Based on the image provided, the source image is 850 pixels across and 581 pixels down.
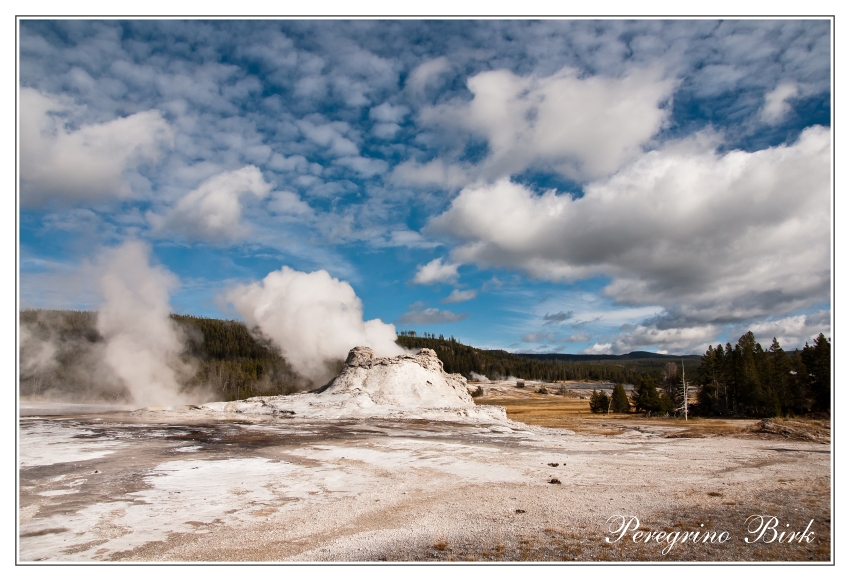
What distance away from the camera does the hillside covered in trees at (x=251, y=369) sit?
4634 centimetres

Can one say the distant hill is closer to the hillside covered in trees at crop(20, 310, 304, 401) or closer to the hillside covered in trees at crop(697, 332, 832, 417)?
the hillside covered in trees at crop(20, 310, 304, 401)

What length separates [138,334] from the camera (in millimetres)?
72062

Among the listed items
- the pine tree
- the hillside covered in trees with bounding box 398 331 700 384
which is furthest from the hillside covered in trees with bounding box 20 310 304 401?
the pine tree

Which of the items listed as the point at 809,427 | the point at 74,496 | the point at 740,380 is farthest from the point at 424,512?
the point at 740,380

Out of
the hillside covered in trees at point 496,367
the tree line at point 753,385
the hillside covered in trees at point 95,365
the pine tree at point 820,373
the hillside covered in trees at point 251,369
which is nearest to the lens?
the pine tree at point 820,373

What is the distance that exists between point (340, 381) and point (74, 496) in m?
37.4

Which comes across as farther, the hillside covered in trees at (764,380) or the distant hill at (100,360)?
the distant hill at (100,360)

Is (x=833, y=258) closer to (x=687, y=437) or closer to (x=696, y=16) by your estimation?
(x=696, y=16)

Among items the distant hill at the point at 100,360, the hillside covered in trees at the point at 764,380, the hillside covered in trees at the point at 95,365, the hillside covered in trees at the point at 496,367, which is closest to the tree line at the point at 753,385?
the hillside covered in trees at the point at 764,380

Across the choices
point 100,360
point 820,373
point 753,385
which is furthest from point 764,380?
point 100,360

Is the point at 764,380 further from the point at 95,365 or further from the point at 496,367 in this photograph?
the point at 496,367

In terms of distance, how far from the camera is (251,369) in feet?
290

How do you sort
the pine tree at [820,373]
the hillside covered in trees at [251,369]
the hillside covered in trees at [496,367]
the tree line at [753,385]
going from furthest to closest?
1. the hillside covered in trees at [496,367]
2. the hillside covered in trees at [251,369]
3. the tree line at [753,385]
4. the pine tree at [820,373]

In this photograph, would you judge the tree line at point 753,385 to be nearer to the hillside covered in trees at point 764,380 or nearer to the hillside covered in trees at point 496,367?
the hillside covered in trees at point 764,380
